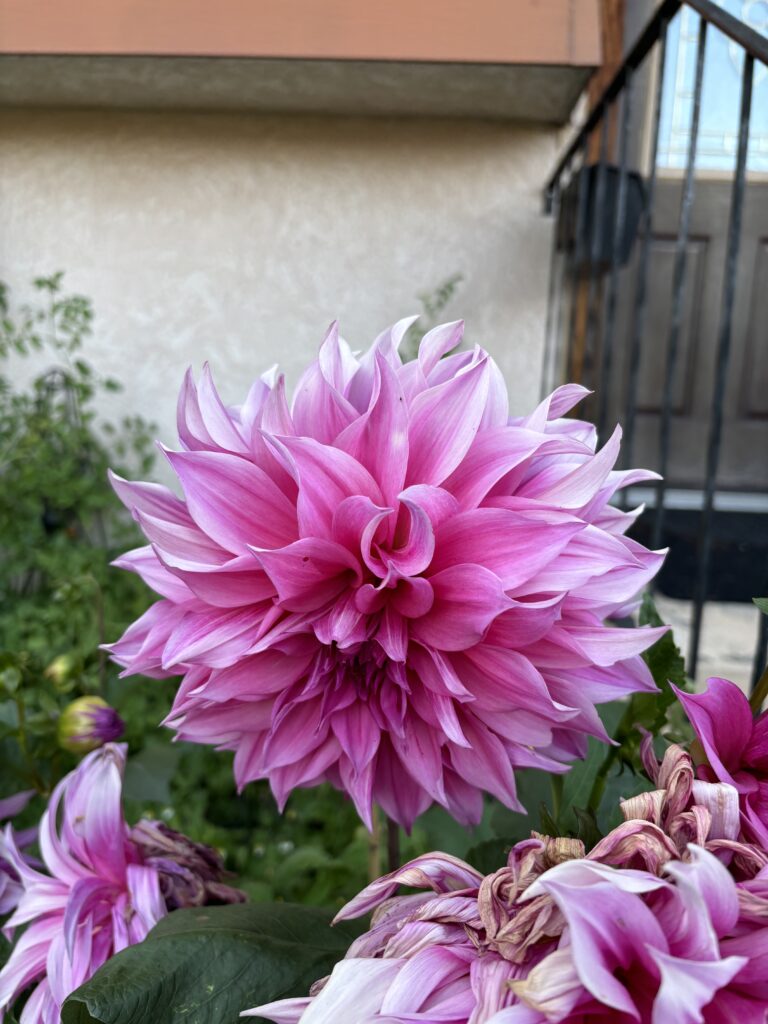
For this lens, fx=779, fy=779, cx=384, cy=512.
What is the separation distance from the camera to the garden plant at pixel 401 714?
20cm

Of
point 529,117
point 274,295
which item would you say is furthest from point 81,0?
point 529,117

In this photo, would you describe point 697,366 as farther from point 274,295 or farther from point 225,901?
point 225,901

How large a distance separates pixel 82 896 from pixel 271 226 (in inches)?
90.6

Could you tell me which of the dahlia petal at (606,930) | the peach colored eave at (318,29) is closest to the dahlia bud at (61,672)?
the dahlia petal at (606,930)

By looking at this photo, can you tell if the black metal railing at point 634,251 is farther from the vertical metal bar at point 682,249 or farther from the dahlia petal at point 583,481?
the dahlia petal at point 583,481

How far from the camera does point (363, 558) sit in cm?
31

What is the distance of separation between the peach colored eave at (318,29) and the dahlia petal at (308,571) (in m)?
1.76

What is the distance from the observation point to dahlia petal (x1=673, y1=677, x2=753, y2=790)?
227 millimetres

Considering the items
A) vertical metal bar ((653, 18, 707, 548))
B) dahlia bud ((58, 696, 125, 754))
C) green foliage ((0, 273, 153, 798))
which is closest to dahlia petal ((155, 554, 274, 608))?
dahlia bud ((58, 696, 125, 754))

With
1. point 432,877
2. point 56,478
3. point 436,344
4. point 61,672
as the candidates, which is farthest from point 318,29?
point 432,877

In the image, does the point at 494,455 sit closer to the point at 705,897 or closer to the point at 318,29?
the point at 705,897

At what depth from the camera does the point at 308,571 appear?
0.31m

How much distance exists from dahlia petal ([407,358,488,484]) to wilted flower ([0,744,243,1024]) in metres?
0.22

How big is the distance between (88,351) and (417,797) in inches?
95.5
